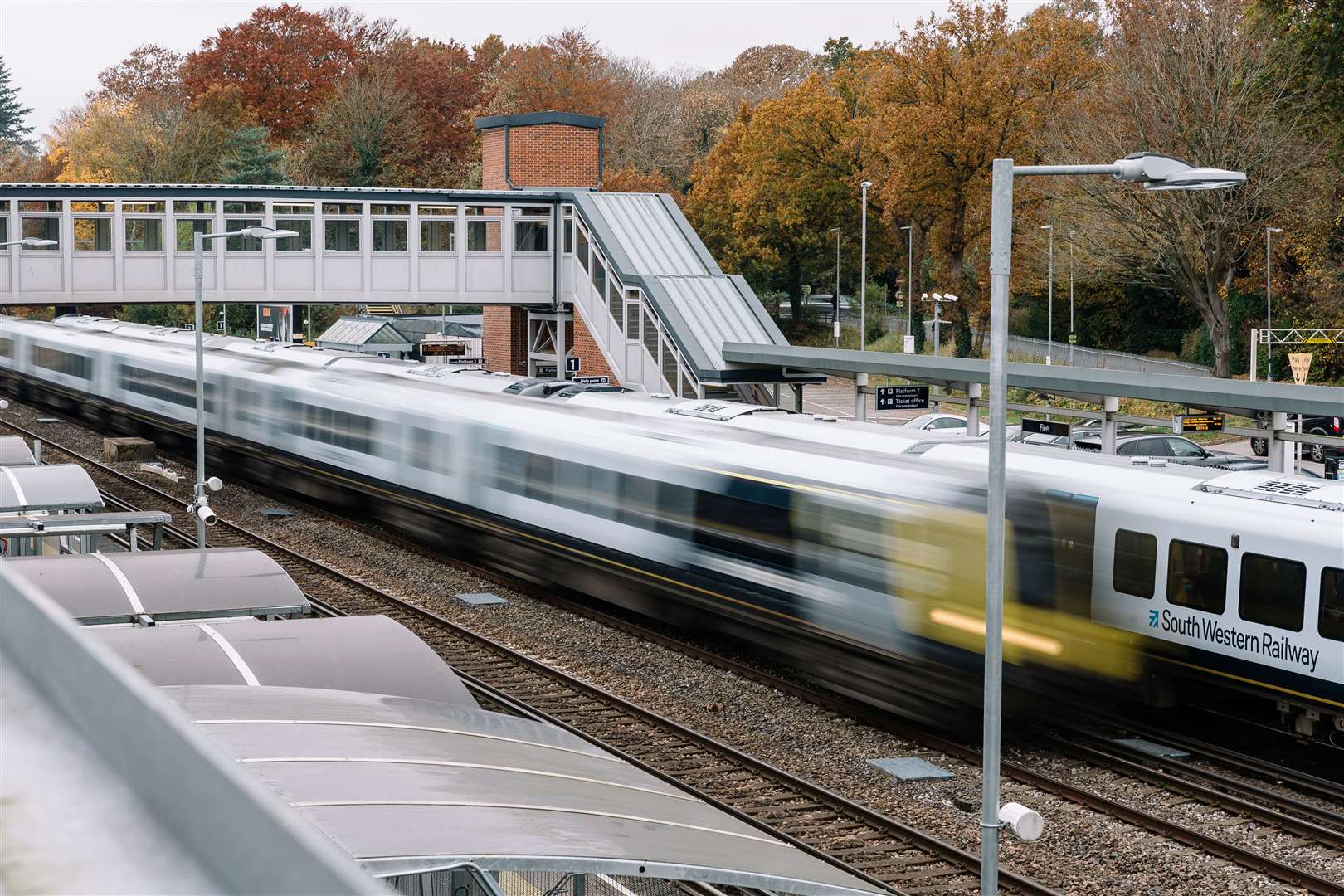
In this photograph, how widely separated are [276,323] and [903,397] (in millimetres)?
34127

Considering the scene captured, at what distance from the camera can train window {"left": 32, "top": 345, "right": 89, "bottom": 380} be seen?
4484 cm

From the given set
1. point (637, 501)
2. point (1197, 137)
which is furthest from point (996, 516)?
point (1197, 137)

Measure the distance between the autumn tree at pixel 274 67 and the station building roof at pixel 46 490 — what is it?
76130mm

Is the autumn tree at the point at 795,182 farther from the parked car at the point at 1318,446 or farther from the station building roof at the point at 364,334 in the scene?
the parked car at the point at 1318,446

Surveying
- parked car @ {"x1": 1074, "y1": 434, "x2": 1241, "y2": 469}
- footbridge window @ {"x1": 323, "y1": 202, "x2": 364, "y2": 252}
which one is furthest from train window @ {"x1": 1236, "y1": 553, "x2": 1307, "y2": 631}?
footbridge window @ {"x1": 323, "y1": 202, "x2": 364, "y2": 252}

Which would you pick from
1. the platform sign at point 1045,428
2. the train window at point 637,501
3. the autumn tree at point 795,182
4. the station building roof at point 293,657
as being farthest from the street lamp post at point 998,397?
the autumn tree at point 795,182

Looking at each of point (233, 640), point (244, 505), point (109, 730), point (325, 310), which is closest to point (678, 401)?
point (233, 640)

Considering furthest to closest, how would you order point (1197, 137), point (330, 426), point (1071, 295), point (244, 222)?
point (1071, 295) → point (1197, 137) → point (244, 222) → point (330, 426)

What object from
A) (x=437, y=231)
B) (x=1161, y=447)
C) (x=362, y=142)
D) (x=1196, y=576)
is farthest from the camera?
(x=362, y=142)

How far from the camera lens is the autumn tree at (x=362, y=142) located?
80750mm

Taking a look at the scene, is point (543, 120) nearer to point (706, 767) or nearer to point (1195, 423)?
point (1195, 423)

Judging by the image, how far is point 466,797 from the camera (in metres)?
5.36

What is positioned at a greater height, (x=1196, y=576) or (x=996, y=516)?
(x=996, y=516)

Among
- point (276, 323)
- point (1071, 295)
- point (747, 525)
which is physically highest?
point (1071, 295)
